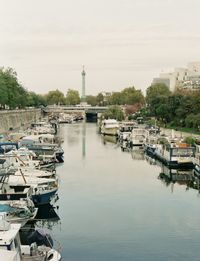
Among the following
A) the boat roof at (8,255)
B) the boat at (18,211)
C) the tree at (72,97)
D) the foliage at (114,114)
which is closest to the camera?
the boat roof at (8,255)

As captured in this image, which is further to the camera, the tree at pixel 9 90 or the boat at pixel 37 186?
the tree at pixel 9 90

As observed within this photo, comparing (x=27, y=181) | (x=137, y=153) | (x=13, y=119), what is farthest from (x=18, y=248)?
(x=13, y=119)

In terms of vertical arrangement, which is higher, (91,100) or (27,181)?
(91,100)

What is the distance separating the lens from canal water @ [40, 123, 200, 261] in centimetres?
1689

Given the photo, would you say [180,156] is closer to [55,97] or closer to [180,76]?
[55,97]

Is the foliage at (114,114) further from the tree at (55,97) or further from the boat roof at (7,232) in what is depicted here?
the boat roof at (7,232)

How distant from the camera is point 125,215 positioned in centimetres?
2134

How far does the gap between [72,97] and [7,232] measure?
140 m

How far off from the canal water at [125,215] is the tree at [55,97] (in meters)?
114

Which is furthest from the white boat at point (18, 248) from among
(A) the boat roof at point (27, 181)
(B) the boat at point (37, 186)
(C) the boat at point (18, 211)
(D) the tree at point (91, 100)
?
(D) the tree at point (91, 100)

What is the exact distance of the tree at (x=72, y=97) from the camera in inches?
5955

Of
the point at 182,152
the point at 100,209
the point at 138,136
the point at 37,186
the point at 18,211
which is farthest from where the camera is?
the point at 138,136

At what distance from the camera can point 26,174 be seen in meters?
24.3

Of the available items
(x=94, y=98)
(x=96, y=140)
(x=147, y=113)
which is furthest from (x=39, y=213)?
(x=94, y=98)
